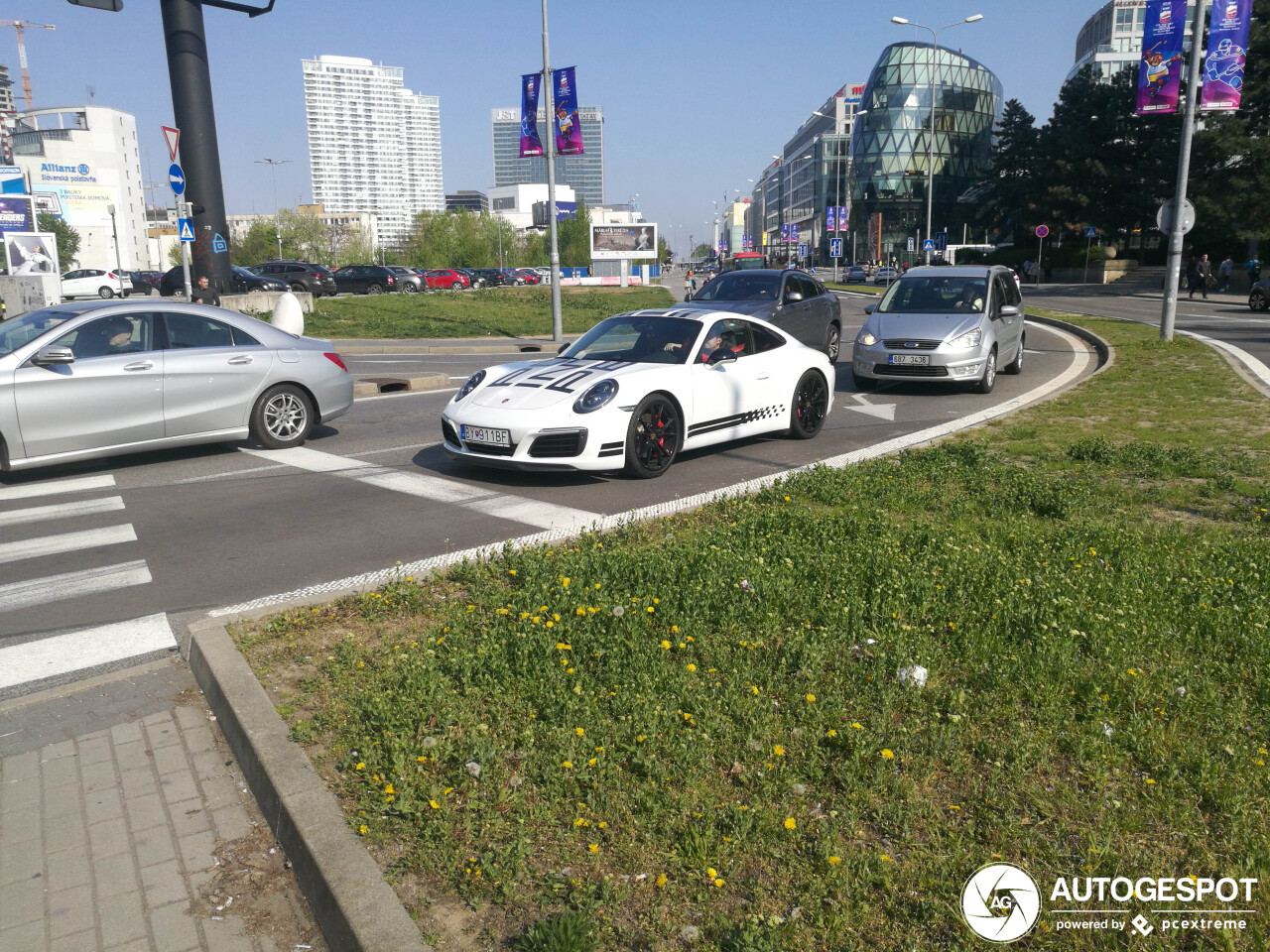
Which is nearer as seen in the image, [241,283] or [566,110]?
[566,110]

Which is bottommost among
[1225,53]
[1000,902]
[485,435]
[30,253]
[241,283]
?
[1000,902]

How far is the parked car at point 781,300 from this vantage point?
50.8ft

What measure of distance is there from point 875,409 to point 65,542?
9282mm

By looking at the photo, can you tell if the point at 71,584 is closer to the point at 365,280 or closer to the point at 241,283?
the point at 241,283

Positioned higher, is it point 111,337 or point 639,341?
point 111,337

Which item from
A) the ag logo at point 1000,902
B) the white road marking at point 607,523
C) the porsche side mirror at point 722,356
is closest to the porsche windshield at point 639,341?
the porsche side mirror at point 722,356

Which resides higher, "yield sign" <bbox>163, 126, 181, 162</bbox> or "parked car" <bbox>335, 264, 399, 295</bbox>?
"yield sign" <bbox>163, 126, 181, 162</bbox>

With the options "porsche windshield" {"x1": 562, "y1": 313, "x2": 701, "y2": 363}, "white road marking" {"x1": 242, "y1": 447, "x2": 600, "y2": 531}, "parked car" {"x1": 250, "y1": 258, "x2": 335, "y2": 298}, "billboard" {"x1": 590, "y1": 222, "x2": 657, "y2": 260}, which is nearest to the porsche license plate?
"white road marking" {"x1": 242, "y1": 447, "x2": 600, "y2": 531}

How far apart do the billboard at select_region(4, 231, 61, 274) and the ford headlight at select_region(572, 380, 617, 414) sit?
24120 mm

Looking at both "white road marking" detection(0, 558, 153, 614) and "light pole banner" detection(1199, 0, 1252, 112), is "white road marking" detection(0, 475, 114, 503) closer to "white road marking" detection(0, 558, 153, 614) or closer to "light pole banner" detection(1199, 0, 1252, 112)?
"white road marking" detection(0, 558, 153, 614)

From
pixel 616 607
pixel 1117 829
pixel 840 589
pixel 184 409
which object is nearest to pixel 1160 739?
pixel 1117 829

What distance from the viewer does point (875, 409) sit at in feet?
41.3

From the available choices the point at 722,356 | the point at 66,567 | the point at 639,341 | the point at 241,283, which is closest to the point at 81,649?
the point at 66,567

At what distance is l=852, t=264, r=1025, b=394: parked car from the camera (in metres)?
13.3
